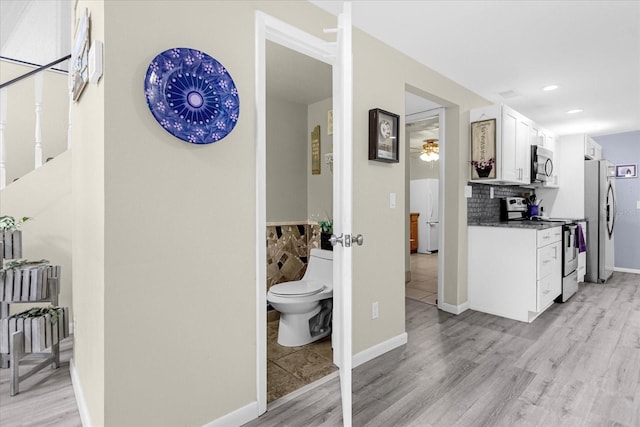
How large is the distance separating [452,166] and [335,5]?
2046 mm

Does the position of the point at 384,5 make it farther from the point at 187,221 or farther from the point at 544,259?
the point at 544,259

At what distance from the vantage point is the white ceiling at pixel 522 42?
2086 millimetres

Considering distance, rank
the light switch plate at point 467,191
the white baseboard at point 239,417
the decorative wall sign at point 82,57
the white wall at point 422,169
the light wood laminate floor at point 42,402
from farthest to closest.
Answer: the white wall at point 422,169 → the light switch plate at point 467,191 → the light wood laminate floor at point 42,402 → the white baseboard at point 239,417 → the decorative wall sign at point 82,57

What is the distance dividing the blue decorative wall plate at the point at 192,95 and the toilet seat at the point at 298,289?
145cm

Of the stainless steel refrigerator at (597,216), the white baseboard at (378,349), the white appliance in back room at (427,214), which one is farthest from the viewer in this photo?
the white appliance in back room at (427,214)

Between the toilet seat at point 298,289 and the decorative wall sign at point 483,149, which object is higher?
the decorative wall sign at point 483,149

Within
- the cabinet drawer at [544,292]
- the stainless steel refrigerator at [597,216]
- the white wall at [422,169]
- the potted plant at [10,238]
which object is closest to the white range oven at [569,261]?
the cabinet drawer at [544,292]

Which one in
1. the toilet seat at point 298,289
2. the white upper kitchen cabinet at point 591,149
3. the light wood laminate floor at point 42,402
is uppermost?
the white upper kitchen cabinet at point 591,149

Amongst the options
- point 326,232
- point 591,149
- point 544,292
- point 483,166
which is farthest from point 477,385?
point 591,149

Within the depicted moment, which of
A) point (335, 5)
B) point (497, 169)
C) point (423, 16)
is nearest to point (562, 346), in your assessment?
point (497, 169)

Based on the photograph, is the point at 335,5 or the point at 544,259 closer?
the point at 335,5

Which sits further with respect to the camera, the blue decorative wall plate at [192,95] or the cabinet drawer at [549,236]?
the cabinet drawer at [549,236]

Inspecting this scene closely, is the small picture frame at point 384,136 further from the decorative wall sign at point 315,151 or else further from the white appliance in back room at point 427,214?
the white appliance in back room at point 427,214

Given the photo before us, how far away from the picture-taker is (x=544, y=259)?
3.24 m
